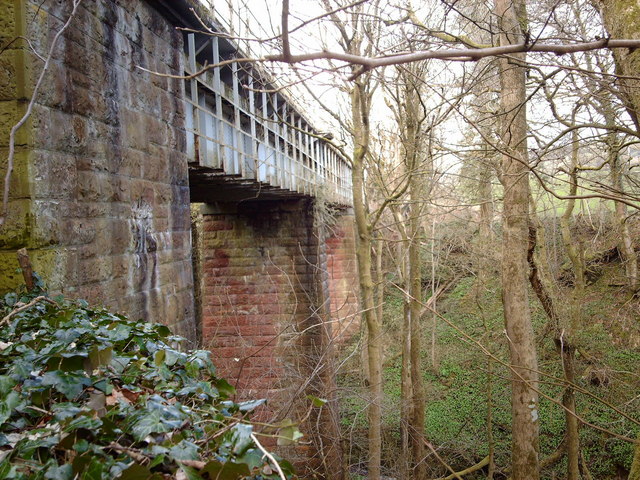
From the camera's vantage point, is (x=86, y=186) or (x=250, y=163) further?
(x=250, y=163)

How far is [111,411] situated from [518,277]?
5.26 metres

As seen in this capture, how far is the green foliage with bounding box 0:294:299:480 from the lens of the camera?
3.62 ft

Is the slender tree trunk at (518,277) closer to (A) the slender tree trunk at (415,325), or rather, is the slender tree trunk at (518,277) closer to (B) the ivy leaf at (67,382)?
(A) the slender tree trunk at (415,325)

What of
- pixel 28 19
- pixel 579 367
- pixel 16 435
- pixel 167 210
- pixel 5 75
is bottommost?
pixel 579 367

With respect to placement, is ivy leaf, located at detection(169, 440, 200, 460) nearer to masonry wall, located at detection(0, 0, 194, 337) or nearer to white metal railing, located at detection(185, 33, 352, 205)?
masonry wall, located at detection(0, 0, 194, 337)

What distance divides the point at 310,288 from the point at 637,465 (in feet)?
21.2

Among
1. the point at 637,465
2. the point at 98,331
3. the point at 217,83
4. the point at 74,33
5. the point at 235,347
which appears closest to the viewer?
the point at 98,331

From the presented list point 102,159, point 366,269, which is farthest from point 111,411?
point 366,269

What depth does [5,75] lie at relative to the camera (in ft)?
8.52

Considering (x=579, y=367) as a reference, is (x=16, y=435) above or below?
above

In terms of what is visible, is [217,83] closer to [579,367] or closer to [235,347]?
[235,347]

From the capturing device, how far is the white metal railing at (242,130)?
505 centimetres

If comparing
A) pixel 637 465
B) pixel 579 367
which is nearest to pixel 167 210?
pixel 637 465

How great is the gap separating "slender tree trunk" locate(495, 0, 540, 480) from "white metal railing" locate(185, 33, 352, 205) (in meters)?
2.63
